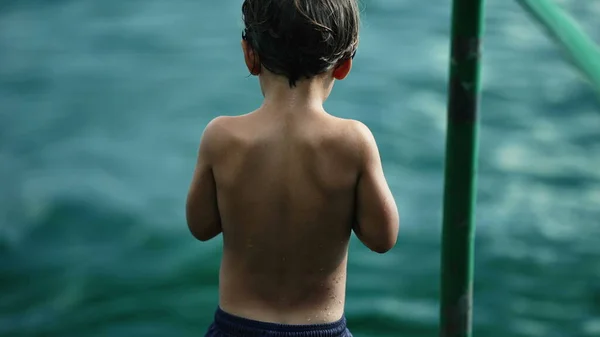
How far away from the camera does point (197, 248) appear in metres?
2.93

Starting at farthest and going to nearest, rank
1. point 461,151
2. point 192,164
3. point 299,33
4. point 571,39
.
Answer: point 192,164 < point 299,33 < point 461,151 < point 571,39

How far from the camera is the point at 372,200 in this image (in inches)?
51.4

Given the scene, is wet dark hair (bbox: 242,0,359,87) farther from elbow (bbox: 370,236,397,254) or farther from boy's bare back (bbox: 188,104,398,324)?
elbow (bbox: 370,236,397,254)

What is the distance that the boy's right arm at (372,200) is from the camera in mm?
1296

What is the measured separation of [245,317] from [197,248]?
5.17 ft

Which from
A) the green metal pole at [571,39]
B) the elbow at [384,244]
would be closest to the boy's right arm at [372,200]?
the elbow at [384,244]

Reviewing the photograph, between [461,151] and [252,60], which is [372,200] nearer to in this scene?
[252,60]

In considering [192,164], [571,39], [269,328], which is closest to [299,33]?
[269,328]

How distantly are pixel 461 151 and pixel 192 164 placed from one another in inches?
101

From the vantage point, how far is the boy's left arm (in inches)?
52.2

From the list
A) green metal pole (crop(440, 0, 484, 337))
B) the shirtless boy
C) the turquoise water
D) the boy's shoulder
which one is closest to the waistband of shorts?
the shirtless boy

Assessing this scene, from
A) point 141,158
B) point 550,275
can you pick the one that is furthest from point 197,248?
point 550,275

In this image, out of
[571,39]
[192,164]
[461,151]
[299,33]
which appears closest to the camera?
[571,39]

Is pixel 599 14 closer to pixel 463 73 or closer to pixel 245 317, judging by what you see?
pixel 245 317
